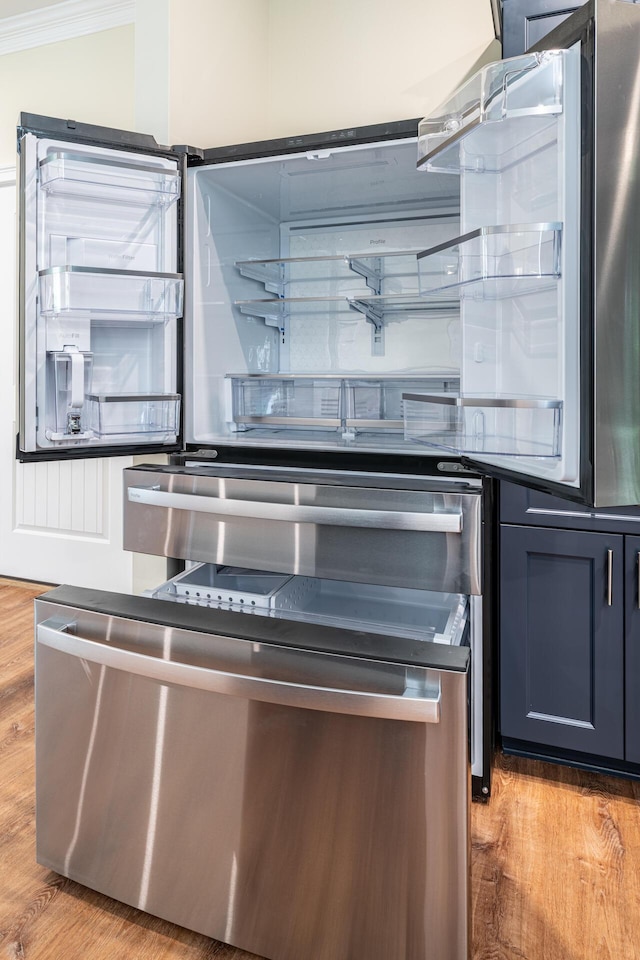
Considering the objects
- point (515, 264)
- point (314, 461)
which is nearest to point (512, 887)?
point (314, 461)

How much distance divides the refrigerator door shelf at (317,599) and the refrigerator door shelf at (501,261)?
2.27 feet

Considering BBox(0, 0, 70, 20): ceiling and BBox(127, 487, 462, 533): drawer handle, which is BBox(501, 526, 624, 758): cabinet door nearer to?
BBox(127, 487, 462, 533): drawer handle

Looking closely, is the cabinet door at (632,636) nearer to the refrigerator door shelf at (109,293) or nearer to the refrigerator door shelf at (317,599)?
the refrigerator door shelf at (317,599)

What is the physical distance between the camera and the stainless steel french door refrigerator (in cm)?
95

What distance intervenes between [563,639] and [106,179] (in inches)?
66.6

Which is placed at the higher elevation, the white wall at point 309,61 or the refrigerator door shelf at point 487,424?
the white wall at point 309,61

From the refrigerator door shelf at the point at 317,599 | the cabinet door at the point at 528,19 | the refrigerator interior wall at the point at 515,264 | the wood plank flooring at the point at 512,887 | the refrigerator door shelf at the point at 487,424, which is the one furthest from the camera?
the cabinet door at the point at 528,19

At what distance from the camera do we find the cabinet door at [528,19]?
1582 mm

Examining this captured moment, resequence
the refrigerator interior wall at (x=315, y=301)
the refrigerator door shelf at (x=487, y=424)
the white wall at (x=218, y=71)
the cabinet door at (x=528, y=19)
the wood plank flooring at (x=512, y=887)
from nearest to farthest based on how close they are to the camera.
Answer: the refrigerator door shelf at (x=487, y=424), the wood plank flooring at (x=512, y=887), the cabinet door at (x=528, y=19), the refrigerator interior wall at (x=315, y=301), the white wall at (x=218, y=71)

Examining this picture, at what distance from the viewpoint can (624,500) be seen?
0.88m

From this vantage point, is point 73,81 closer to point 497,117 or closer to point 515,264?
point 497,117

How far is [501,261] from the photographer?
1098mm

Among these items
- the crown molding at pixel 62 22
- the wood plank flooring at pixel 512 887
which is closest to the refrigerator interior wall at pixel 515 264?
the wood plank flooring at pixel 512 887

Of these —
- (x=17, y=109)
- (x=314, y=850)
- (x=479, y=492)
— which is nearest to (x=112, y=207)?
(x=479, y=492)
